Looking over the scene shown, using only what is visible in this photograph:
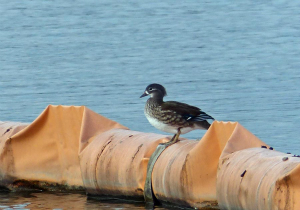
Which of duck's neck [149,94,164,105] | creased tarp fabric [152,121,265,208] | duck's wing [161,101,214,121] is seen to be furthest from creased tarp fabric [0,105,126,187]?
creased tarp fabric [152,121,265,208]

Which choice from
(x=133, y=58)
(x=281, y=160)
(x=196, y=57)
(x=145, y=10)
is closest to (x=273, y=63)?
(x=196, y=57)

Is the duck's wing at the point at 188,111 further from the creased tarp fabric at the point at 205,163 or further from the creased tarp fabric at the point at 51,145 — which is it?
the creased tarp fabric at the point at 51,145

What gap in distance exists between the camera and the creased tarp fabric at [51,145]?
356 inches

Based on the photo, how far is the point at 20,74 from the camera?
19391 mm

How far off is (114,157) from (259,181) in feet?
7.59

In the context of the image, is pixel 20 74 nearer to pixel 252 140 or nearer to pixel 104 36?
pixel 104 36

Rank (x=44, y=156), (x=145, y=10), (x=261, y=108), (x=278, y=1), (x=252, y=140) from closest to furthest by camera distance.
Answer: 1. (x=252, y=140)
2. (x=44, y=156)
3. (x=261, y=108)
4. (x=145, y=10)
5. (x=278, y=1)

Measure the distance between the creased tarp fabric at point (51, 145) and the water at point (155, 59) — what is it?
3.47m

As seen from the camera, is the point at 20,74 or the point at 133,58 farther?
the point at 133,58

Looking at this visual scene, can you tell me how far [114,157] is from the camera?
8648mm

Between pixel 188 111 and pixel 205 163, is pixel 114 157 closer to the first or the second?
pixel 188 111

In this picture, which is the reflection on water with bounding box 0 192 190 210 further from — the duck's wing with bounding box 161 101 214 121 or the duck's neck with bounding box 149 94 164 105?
the duck's neck with bounding box 149 94 164 105

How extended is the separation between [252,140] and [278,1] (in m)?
26.3

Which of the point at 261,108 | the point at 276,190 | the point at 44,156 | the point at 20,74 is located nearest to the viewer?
the point at 276,190
